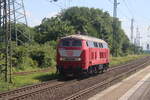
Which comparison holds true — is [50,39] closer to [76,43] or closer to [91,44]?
[91,44]

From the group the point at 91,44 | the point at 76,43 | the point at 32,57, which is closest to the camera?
the point at 76,43

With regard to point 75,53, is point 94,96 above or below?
below

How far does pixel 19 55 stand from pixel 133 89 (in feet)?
49.7

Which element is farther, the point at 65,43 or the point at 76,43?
the point at 65,43

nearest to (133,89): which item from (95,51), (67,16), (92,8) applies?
(95,51)

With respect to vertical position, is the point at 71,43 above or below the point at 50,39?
below

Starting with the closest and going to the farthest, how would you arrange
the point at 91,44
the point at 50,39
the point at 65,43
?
the point at 65,43
the point at 91,44
the point at 50,39

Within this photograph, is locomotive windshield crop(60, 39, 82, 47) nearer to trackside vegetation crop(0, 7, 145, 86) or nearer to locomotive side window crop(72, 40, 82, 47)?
locomotive side window crop(72, 40, 82, 47)

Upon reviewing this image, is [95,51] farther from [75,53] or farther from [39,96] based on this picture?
[39,96]

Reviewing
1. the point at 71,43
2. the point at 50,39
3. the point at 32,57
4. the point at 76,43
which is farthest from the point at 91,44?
the point at 50,39

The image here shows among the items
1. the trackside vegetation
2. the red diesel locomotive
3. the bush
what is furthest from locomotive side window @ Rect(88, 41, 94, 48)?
the bush

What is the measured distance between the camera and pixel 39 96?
1664 cm

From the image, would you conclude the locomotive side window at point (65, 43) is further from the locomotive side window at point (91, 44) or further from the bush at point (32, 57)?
the bush at point (32, 57)

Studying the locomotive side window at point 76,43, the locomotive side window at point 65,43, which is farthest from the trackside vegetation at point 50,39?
the locomotive side window at point 76,43
